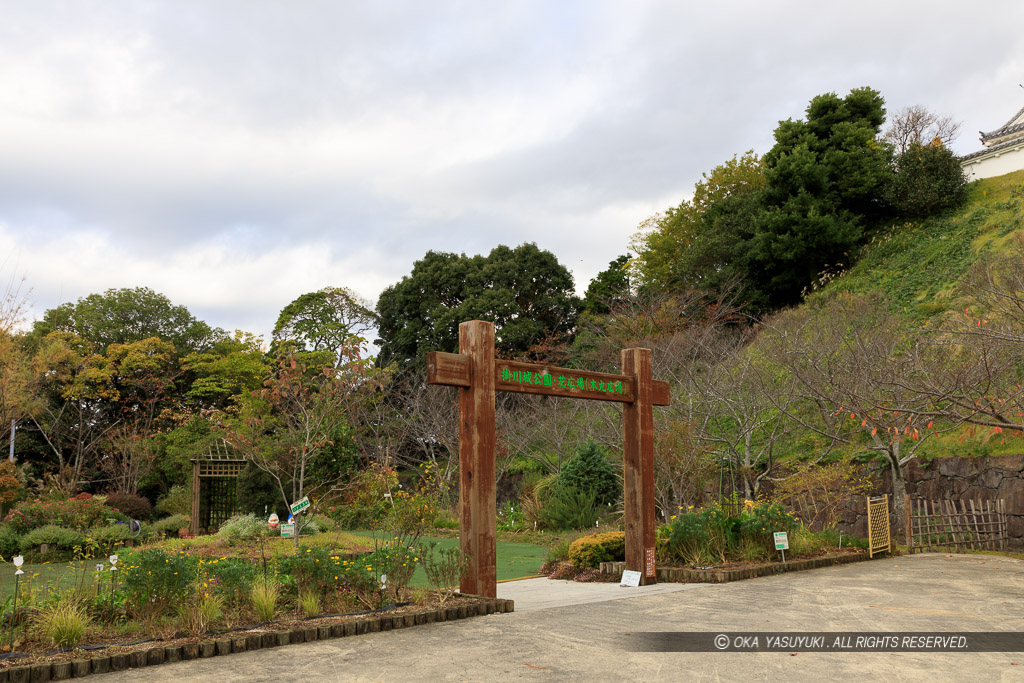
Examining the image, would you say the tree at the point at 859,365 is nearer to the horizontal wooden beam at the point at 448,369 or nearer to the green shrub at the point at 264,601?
the horizontal wooden beam at the point at 448,369

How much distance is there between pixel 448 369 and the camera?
295 inches

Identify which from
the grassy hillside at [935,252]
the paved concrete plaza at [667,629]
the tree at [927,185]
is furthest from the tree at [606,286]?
the paved concrete plaza at [667,629]

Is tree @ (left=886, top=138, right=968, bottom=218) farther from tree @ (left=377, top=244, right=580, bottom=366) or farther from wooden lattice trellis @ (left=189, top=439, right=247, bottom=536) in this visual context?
wooden lattice trellis @ (left=189, top=439, right=247, bottom=536)

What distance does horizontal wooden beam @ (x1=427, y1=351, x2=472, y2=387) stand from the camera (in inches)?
290

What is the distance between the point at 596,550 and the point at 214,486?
11797 mm

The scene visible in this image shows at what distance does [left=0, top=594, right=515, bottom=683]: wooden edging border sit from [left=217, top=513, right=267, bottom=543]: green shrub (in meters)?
8.56

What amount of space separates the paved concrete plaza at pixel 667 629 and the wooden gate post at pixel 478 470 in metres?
0.62

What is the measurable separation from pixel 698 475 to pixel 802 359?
469cm

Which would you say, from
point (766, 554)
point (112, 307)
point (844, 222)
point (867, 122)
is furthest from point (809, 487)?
point (112, 307)

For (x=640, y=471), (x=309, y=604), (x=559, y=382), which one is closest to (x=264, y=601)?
(x=309, y=604)

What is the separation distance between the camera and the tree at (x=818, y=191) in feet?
93.0

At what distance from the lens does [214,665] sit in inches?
195

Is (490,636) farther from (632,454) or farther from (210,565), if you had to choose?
(632,454)

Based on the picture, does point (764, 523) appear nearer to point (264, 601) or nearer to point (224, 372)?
point (264, 601)
